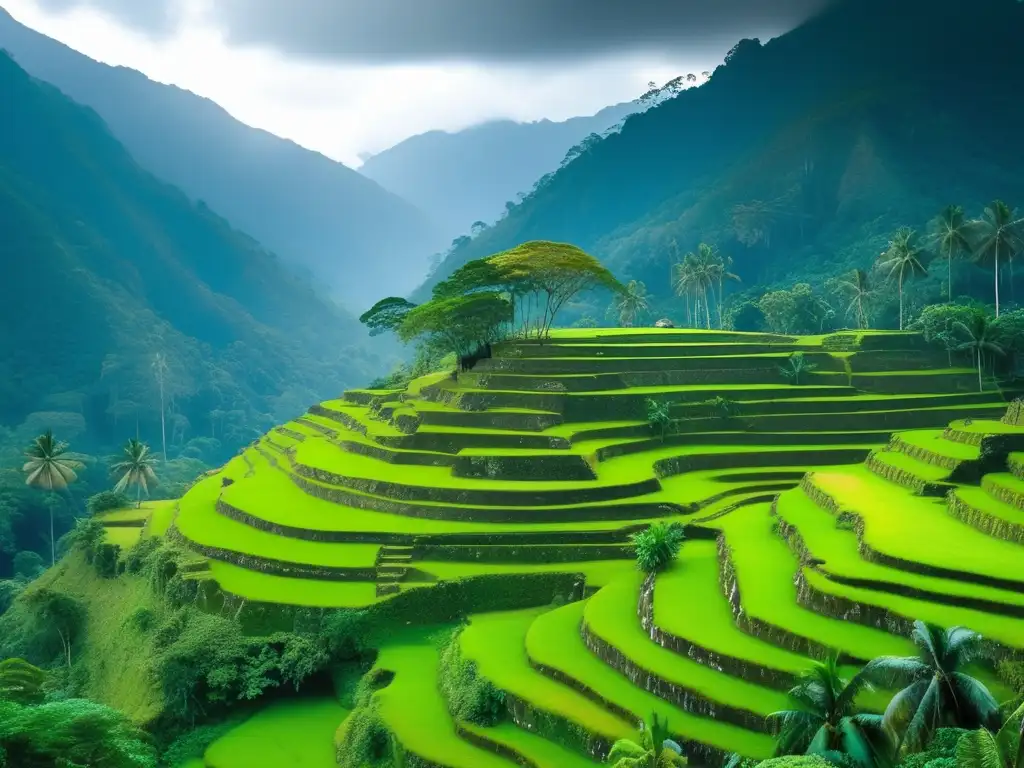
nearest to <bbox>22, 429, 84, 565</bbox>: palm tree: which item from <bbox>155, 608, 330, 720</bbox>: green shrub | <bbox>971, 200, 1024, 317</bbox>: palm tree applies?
<bbox>155, 608, 330, 720</bbox>: green shrub

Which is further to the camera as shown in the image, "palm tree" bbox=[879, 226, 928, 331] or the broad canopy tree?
"palm tree" bbox=[879, 226, 928, 331]

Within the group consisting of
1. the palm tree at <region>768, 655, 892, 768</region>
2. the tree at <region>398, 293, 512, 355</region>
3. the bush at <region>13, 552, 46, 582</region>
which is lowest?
the bush at <region>13, 552, 46, 582</region>

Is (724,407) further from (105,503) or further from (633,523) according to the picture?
(105,503)

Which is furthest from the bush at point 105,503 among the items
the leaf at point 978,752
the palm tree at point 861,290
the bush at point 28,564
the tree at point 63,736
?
the palm tree at point 861,290

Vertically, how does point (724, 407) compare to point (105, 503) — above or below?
above

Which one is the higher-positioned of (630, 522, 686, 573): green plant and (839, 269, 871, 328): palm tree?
(839, 269, 871, 328): palm tree

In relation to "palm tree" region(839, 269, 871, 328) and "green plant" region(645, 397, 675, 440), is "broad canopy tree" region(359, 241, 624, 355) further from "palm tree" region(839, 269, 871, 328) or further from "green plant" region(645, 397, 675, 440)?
"palm tree" region(839, 269, 871, 328)

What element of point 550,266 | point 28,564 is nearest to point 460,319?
point 550,266
